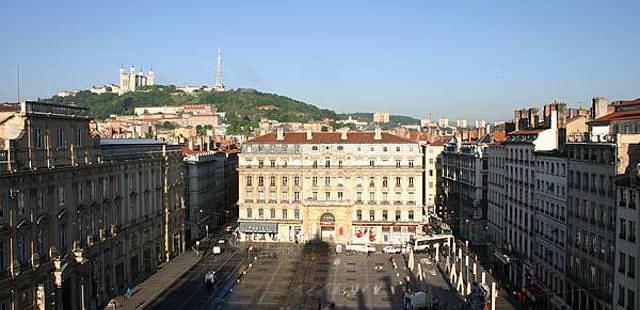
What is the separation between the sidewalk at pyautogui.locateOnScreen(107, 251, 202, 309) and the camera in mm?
59969

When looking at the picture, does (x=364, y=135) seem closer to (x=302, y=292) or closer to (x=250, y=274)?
(x=250, y=274)

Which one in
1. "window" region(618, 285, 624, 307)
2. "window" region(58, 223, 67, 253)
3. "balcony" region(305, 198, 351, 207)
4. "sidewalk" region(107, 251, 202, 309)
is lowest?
"sidewalk" region(107, 251, 202, 309)

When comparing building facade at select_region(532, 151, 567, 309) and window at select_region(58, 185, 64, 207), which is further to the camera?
building facade at select_region(532, 151, 567, 309)

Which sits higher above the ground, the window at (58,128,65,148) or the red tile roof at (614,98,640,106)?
the red tile roof at (614,98,640,106)

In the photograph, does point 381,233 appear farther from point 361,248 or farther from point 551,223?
point 551,223

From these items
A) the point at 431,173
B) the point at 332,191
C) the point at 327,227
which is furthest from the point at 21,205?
the point at 431,173

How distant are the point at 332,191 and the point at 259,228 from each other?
37.5ft

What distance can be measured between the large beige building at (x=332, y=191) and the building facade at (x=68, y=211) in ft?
73.0

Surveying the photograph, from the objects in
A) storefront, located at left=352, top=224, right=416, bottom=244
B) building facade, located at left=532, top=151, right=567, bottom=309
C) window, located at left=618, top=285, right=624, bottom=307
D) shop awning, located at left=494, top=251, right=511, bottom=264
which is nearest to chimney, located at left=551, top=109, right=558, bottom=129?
building facade, located at left=532, top=151, right=567, bottom=309

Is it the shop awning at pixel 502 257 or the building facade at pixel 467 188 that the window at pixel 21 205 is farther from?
the building facade at pixel 467 188

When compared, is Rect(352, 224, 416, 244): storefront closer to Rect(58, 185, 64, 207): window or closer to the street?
the street

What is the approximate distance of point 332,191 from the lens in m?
96.8

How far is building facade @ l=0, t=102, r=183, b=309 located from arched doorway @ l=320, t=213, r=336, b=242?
26.7 metres

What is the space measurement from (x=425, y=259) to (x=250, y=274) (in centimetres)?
2247
